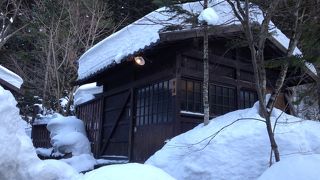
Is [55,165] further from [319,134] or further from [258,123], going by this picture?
[319,134]

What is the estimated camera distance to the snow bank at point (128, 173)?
376cm

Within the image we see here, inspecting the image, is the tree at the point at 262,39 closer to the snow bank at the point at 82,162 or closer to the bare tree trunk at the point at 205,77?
the bare tree trunk at the point at 205,77

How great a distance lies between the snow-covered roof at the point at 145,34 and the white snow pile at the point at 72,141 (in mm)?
2380

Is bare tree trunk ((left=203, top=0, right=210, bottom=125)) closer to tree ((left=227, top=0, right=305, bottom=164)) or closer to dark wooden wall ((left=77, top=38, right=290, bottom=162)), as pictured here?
dark wooden wall ((left=77, top=38, right=290, bottom=162))

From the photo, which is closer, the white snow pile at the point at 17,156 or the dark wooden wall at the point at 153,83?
the white snow pile at the point at 17,156

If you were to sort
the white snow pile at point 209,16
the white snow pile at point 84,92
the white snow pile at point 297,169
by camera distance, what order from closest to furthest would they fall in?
the white snow pile at point 297,169, the white snow pile at point 209,16, the white snow pile at point 84,92

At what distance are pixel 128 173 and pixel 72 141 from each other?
36.2 feet

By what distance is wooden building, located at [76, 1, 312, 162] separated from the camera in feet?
32.4

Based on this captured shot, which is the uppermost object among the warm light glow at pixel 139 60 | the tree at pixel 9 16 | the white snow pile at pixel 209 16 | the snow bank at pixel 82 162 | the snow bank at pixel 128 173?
the tree at pixel 9 16

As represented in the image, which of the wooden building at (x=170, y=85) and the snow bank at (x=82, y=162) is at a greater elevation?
the wooden building at (x=170, y=85)

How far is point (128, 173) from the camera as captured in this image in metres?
3.81

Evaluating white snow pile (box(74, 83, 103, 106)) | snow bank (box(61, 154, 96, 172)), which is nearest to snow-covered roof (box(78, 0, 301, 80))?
snow bank (box(61, 154, 96, 172))

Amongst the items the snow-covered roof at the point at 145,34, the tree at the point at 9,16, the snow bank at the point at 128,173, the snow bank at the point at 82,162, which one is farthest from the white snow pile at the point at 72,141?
the snow bank at the point at 128,173

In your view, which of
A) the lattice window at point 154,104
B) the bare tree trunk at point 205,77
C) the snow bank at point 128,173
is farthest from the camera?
the lattice window at point 154,104
